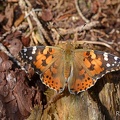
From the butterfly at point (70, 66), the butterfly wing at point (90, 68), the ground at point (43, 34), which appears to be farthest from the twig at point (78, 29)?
the butterfly wing at point (90, 68)

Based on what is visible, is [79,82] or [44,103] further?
[44,103]

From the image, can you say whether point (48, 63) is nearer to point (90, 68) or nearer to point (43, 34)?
point (90, 68)

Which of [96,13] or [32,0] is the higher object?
[32,0]

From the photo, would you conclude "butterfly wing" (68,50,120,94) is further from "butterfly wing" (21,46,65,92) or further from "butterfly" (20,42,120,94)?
"butterfly wing" (21,46,65,92)

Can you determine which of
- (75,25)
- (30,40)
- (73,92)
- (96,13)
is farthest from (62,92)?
(96,13)

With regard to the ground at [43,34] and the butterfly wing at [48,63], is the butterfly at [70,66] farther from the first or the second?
the ground at [43,34]

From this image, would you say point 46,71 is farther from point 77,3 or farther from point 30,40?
point 77,3

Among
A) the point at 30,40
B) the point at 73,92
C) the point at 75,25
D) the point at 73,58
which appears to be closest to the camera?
the point at 73,92

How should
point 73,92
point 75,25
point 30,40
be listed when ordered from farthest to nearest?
point 75,25 → point 30,40 → point 73,92
